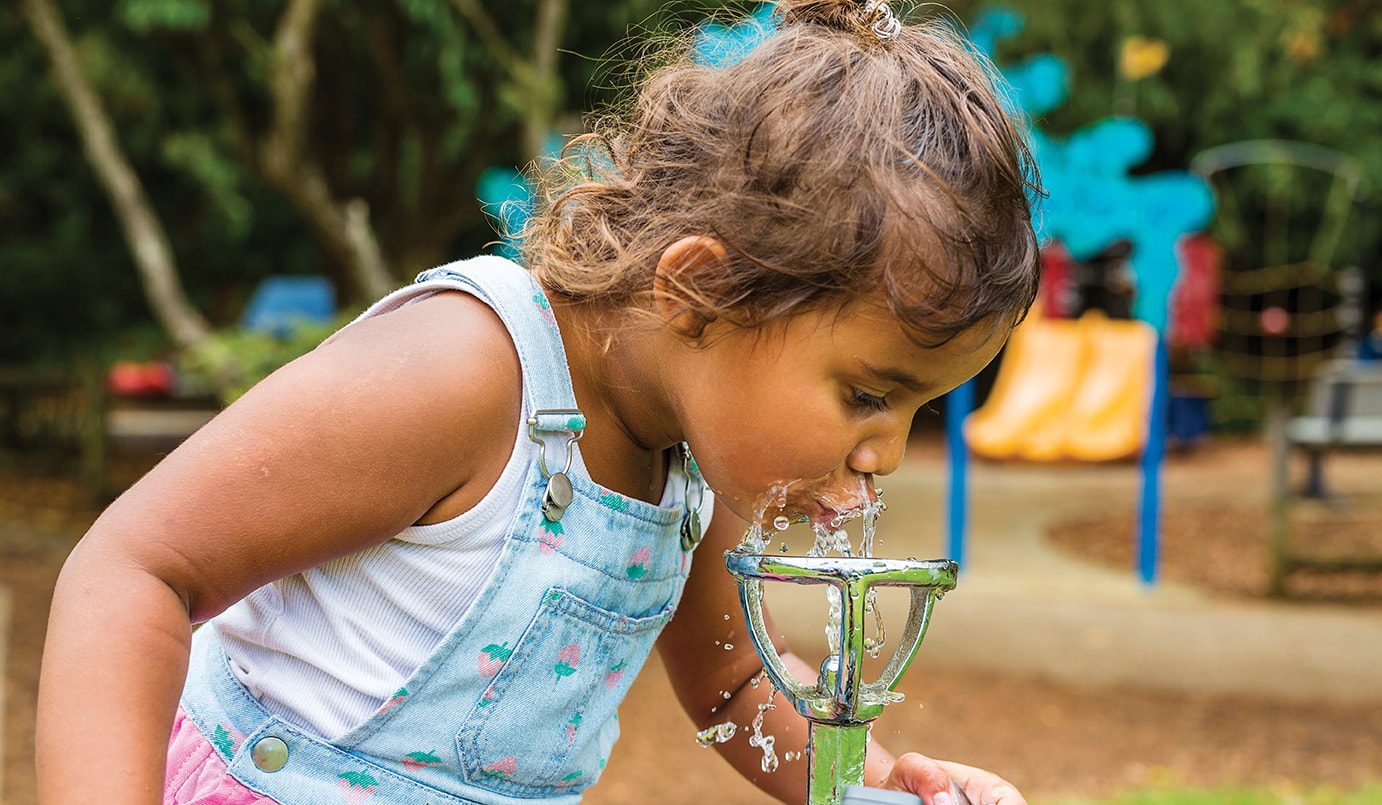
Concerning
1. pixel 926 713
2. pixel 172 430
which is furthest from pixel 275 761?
pixel 172 430

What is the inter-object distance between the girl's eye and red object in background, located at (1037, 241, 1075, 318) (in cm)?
804

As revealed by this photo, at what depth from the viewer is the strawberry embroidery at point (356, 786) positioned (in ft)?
3.92

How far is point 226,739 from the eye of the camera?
122 centimetres

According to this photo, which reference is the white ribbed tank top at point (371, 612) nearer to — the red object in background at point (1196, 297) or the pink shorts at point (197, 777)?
the pink shorts at point (197, 777)

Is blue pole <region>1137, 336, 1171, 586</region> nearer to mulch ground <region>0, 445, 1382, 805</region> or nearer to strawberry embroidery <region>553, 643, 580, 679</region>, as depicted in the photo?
mulch ground <region>0, 445, 1382, 805</region>

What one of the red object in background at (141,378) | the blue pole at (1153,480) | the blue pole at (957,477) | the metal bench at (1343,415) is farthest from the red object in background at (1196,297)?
the red object in background at (141,378)

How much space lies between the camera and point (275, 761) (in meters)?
1.19

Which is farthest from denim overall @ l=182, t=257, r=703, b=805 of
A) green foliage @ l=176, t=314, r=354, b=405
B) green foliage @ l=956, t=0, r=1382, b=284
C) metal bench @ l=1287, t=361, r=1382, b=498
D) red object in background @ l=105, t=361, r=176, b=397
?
red object in background @ l=105, t=361, r=176, b=397

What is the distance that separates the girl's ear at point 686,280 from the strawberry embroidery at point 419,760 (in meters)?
0.43

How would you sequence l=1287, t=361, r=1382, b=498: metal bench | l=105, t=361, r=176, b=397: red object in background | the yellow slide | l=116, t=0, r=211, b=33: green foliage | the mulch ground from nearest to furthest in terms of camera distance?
the mulch ground → l=116, t=0, r=211, b=33: green foliage → l=1287, t=361, r=1382, b=498: metal bench → the yellow slide → l=105, t=361, r=176, b=397: red object in background

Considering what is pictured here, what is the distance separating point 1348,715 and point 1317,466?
3.59 meters

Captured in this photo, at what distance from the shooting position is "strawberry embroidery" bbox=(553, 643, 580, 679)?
1.24 metres

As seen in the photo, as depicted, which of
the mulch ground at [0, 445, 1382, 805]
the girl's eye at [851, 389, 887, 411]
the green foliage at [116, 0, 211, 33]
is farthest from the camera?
the green foliage at [116, 0, 211, 33]

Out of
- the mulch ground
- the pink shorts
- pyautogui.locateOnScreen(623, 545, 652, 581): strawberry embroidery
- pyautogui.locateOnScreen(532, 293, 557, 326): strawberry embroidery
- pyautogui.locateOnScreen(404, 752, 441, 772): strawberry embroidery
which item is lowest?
the mulch ground
